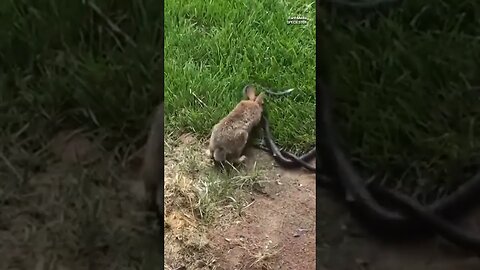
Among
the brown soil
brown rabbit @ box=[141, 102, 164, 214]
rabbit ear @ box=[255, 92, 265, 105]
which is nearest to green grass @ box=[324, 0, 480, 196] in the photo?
the brown soil

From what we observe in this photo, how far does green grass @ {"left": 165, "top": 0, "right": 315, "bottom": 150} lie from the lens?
1562 millimetres

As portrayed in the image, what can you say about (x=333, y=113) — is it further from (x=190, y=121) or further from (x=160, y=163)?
(x=190, y=121)

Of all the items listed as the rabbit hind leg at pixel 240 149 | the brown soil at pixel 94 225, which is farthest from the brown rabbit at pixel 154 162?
Result: the rabbit hind leg at pixel 240 149

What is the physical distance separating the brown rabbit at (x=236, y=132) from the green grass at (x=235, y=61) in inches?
1.7

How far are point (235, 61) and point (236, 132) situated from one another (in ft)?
0.64

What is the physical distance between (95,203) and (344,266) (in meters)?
0.42

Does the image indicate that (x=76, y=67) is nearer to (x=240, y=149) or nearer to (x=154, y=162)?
(x=154, y=162)

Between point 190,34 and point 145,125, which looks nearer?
point 145,125

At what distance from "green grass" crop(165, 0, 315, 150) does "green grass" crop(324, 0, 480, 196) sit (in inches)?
14.3

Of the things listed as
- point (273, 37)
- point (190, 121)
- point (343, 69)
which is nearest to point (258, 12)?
point (273, 37)

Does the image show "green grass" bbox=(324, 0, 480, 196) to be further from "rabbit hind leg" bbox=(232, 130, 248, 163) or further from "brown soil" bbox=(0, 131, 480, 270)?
"rabbit hind leg" bbox=(232, 130, 248, 163)

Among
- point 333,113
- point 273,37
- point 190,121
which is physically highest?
point 333,113

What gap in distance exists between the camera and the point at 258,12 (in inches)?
63.4

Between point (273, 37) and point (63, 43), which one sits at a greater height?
point (63, 43)
